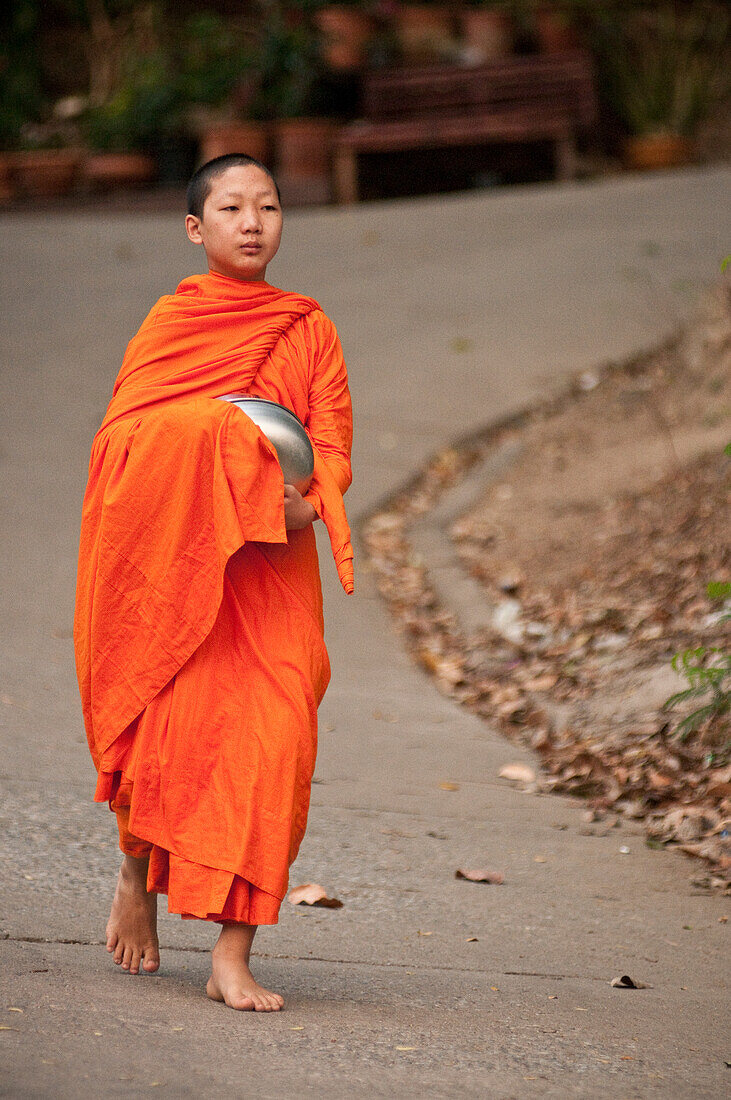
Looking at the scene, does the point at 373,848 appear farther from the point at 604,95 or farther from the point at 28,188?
the point at 604,95

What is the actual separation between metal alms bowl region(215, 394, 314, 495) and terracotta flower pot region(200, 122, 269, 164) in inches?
427

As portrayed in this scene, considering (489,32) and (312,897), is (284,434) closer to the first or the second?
(312,897)

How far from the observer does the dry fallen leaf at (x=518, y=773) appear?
4551 millimetres

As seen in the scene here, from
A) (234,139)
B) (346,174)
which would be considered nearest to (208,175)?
(346,174)

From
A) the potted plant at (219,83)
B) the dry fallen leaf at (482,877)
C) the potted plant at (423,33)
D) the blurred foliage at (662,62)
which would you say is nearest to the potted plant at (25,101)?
the potted plant at (219,83)

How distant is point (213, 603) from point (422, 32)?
42.0 feet

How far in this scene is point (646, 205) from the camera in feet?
38.2

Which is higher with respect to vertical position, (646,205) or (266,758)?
(646,205)

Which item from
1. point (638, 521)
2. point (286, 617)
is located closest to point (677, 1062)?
point (286, 617)

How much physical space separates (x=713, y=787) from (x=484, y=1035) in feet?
6.06

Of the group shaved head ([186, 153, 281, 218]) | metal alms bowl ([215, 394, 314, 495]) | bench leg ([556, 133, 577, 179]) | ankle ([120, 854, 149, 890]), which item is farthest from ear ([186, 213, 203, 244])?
bench leg ([556, 133, 577, 179])

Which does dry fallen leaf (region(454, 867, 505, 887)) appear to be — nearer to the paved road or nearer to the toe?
the paved road

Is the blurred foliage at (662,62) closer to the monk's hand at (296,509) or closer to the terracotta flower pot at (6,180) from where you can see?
the terracotta flower pot at (6,180)

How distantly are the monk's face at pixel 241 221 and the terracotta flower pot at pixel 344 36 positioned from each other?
11825mm
